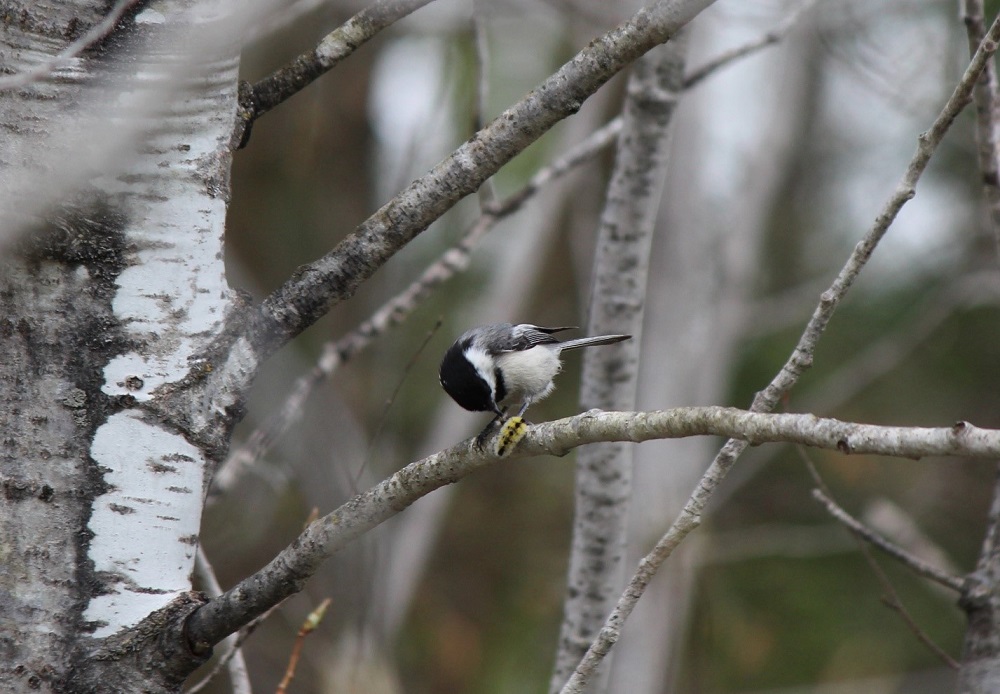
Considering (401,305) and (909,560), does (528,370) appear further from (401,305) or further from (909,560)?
(909,560)

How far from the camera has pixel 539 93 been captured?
1.76 m

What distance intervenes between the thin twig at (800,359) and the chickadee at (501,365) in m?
1.11

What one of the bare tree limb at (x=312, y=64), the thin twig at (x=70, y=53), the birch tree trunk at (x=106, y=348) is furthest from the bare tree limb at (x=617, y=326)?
the thin twig at (x=70, y=53)

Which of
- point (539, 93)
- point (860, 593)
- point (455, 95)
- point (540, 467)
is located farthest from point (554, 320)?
point (539, 93)

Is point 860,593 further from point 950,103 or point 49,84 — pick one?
point 49,84

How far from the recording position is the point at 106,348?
1.72 m

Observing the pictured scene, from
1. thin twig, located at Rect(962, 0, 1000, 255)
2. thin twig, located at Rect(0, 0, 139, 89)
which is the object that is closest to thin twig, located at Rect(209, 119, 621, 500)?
thin twig, located at Rect(0, 0, 139, 89)

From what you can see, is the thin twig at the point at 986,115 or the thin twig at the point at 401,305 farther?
the thin twig at the point at 401,305

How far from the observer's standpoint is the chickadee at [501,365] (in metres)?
2.82

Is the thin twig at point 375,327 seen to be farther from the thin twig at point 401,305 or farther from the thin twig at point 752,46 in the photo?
the thin twig at point 752,46

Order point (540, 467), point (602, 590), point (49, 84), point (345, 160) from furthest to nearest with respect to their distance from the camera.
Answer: point (540, 467) < point (345, 160) < point (602, 590) < point (49, 84)

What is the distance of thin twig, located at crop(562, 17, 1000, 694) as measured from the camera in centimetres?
155

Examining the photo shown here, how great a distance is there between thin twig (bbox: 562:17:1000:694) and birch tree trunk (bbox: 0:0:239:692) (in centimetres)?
79

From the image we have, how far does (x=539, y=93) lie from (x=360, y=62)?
6.06m
